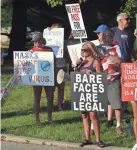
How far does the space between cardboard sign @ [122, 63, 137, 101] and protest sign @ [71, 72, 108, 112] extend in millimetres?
344

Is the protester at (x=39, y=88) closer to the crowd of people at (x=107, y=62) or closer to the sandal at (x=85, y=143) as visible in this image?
the crowd of people at (x=107, y=62)

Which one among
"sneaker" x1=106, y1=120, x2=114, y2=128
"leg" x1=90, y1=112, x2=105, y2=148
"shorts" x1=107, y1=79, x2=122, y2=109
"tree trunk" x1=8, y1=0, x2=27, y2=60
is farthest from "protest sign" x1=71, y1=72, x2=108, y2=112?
"tree trunk" x1=8, y1=0, x2=27, y2=60

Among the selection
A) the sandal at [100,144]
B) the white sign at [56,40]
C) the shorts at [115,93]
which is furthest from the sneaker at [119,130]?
the white sign at [56,40]

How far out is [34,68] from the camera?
9.19m

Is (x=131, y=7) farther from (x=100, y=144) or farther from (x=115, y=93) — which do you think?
(x=100, y=144)

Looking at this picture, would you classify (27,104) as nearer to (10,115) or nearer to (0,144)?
(10,115)

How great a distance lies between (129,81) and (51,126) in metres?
2.29

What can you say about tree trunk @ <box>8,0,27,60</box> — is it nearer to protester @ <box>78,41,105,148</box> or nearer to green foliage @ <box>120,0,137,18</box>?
green foliage @ <box>120,0,137,18</box>

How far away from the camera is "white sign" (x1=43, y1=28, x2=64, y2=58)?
10461mm

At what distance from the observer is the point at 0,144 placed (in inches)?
336

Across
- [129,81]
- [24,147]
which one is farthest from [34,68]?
[129,81]

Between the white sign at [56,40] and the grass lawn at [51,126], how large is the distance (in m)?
1.27

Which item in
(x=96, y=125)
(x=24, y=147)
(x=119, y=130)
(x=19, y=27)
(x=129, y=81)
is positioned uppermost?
(x=19, y=27)

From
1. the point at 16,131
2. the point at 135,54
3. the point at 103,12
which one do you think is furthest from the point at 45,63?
the point at 103,12
